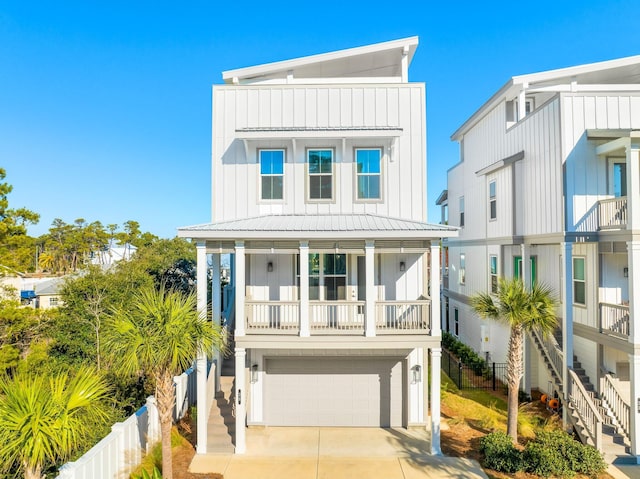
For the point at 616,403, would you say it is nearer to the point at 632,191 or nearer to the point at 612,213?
the point at 612,213

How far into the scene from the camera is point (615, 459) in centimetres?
895

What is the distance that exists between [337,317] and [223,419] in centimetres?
456

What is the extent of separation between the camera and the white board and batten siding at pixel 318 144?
11.5 m

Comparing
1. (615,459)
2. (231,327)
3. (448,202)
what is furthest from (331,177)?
(448,202)

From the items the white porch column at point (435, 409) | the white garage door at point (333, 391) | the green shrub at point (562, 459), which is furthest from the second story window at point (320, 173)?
the green shrub at point (562, 459)

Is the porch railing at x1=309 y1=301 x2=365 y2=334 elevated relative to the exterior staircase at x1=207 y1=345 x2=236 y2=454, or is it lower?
elevated

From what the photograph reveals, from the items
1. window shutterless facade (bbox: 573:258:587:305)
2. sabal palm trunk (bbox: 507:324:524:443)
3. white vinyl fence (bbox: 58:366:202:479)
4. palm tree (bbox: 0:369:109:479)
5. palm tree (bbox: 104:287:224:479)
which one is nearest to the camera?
palm tree (bbox: 0:369:109:479)

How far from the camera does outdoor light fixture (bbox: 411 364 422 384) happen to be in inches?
421

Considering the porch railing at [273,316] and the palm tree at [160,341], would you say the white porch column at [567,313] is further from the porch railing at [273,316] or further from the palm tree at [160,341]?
the palm tree at [160,341]

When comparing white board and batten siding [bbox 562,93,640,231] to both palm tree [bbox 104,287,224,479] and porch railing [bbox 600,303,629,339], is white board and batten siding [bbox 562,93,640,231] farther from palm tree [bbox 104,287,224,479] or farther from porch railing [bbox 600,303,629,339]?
palm tree [bbox 104,287,224,479]

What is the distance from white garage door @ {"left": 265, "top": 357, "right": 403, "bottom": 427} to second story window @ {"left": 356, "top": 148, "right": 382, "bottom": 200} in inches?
206

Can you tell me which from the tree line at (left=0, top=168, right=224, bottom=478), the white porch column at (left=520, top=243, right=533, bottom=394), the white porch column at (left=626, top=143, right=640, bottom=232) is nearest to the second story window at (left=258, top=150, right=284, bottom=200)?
the tree line at (left=0, top=168, right=224, bottom=478)

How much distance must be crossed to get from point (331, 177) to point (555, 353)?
924cm

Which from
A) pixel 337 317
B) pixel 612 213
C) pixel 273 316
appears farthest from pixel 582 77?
pixel 273 316
